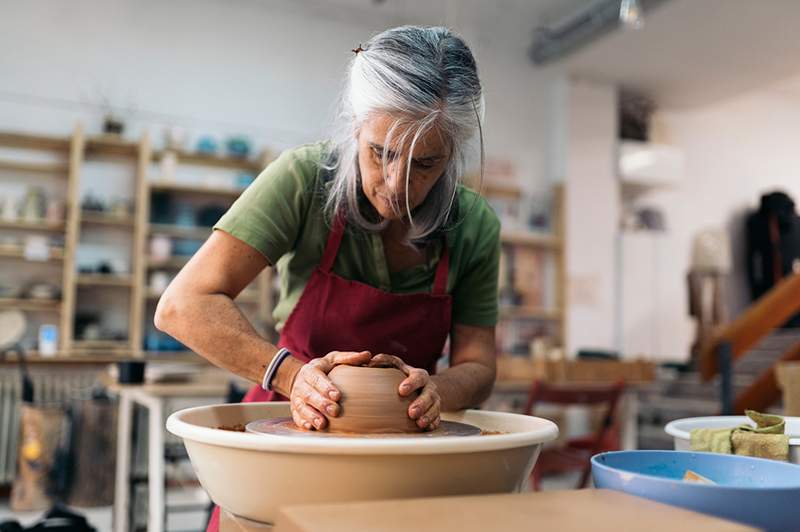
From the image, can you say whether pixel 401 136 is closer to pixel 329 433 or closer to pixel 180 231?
pixel 329 433

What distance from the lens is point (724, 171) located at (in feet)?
28.1

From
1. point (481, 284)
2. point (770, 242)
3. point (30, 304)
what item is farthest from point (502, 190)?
point (481, 284)

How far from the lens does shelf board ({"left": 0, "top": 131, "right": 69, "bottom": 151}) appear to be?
17.7 ft

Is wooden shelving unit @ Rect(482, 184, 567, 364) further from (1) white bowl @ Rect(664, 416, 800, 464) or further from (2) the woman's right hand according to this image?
(2) the woman's right hand

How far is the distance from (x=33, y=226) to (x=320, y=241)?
4892mm

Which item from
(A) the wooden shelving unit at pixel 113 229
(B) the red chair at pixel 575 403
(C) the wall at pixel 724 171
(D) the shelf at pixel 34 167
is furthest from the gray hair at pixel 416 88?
(C) the wall at pixel 724 171

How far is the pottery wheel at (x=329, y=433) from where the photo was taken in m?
0.87

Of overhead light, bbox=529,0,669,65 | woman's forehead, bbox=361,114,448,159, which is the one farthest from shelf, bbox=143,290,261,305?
woman's forehead, bbox=361,114,448,159

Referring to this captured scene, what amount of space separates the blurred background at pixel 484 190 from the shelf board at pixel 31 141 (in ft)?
0.07

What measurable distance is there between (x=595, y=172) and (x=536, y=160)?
62 cm

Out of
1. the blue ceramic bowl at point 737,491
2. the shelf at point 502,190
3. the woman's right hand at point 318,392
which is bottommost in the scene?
the blue ceramic bowl at point 737,491

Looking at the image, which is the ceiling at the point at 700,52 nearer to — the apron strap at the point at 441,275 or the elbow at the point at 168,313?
the apron strap at the point at 441,275

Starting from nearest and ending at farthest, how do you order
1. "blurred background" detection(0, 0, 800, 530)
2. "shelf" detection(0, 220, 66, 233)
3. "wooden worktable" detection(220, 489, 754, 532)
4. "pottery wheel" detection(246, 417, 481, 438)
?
"wooden worktable" detection(220, 489, 754, 532), "pottery wheel" detection(246, 417, 481, 438), "blurred background" detection(0, 0, 800, 530), "shelf" detection(0, 220, 66, 233)

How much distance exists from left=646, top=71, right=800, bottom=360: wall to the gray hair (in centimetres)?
728
